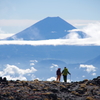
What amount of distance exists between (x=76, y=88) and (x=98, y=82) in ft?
15.5

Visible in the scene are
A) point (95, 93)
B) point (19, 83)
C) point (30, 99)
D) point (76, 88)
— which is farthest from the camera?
point (19, 83)

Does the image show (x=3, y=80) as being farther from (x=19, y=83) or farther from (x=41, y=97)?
(x=41, y=97)

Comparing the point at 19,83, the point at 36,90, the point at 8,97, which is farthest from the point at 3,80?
the point at 8,97

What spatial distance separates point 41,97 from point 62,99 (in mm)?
1943

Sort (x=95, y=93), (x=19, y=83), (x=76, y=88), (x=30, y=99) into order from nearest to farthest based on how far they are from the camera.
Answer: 1. (x=30, y=99)
2. (x=95, y=93)
3. (x=76, y=88)
4. (x=19, y=83)

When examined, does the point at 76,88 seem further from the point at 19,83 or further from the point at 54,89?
the point at 19,83

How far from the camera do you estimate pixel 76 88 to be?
4172 cm

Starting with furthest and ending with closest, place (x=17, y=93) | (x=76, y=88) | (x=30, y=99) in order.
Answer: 1. (x=76, y=88)
2. (x=17, y=93)
3. (x=30, y=99)

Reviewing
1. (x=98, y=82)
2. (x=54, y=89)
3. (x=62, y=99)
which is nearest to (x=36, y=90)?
(x=54, y=89)

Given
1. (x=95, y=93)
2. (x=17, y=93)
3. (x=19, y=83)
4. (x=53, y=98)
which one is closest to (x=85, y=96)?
(x=95, y=93)

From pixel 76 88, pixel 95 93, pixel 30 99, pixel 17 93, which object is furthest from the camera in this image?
pixel 76 88

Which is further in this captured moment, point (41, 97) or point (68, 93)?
point (68, 93)

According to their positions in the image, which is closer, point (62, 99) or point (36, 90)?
point (62, 99)

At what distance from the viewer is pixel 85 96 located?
37750 mm
